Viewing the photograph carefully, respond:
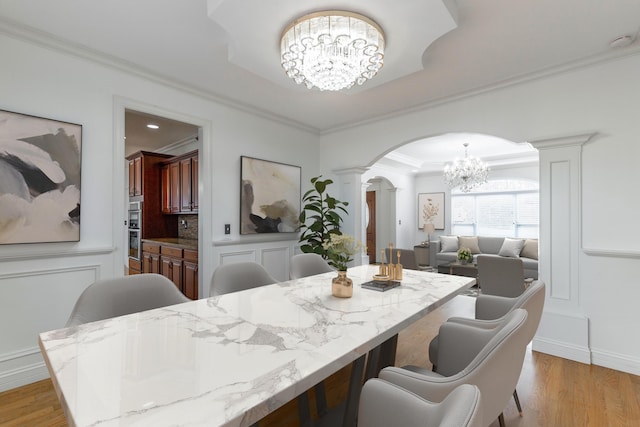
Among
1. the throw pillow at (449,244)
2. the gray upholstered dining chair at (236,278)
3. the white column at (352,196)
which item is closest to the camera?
the gray upholstered dining chair at (236,278)

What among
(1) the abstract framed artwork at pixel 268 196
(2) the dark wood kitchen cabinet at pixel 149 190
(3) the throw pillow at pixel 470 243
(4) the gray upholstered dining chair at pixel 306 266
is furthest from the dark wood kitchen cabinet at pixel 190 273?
(3) the throw pillow at pixel 470 243

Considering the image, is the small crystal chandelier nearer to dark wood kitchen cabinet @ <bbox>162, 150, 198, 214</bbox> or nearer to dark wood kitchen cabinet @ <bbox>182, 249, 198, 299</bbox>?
dark wood kitchen cabinet @ <bbox>162, 150, 198, 214</bbox>

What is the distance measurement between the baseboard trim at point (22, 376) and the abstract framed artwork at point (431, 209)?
786 cm

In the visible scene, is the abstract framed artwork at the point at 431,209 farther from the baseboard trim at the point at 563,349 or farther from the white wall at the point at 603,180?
the baseboard trim at the point at 563,349

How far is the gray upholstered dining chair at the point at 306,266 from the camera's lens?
104 inches

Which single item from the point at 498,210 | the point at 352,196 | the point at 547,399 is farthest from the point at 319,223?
the point at 498,210

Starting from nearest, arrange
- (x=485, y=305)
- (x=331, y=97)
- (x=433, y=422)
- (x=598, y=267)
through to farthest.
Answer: (x=433, y=422)
(x=485, y=305)
(x=598, y=267)
(x=331, y=97)

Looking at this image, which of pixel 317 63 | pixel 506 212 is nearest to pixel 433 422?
pixel 317 63

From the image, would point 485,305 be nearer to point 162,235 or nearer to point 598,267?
point 598,267

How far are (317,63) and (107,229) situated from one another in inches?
89.7

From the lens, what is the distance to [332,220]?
4.07 meters

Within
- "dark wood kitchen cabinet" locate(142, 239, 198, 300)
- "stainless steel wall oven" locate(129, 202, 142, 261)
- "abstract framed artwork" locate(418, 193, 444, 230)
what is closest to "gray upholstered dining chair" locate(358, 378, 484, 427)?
"dark wood kitchen cabinet" locate(142, 239, 198, 300)

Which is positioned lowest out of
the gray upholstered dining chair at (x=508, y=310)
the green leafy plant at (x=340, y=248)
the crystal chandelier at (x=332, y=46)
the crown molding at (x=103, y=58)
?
the gray upholstered dining chair at (x=508, y=310)

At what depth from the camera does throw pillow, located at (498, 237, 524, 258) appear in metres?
6.15
